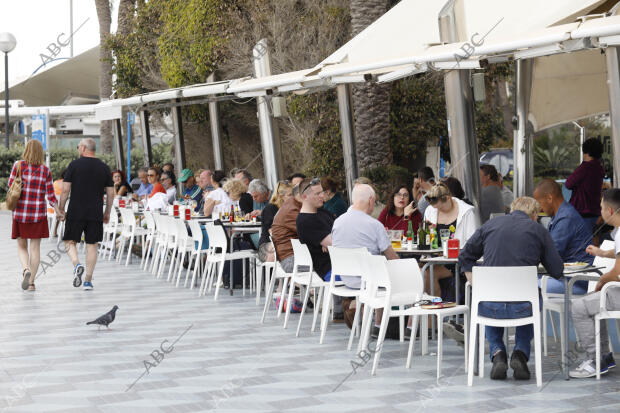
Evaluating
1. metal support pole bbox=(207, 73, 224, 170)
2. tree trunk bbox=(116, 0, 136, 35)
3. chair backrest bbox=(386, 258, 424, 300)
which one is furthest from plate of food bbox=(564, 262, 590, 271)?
tree trunk bbox=(116, 0, 136, 35)

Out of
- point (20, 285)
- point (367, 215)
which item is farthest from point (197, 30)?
point (367, 215)

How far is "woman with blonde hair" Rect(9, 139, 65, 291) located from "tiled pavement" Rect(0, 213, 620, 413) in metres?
1.47

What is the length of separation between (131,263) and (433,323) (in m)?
8.40

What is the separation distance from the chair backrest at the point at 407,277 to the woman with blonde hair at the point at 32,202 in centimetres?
592

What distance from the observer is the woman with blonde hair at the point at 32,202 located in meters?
12.1

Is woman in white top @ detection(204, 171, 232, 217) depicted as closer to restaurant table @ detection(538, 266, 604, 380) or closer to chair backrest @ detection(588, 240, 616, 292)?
chair backrest @ detection(588, 240, 616, 292)

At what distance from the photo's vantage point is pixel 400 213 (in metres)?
10.5

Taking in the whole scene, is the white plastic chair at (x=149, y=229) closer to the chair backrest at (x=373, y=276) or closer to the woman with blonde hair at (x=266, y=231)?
the woman with blonde hair at (x=266, y=231)

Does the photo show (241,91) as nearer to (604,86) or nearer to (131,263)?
(131,263)

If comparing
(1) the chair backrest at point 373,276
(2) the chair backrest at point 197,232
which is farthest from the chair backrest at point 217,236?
(1) the chair backrest at point 373,276

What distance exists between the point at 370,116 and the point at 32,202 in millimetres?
6685

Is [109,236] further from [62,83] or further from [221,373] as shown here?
[62,83]

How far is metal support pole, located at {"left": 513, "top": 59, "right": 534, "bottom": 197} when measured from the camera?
14.1 metres

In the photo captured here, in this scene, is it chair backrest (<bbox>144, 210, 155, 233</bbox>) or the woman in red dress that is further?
chair backrest (<bbox>144, 210, 155, 233</bbox>)
